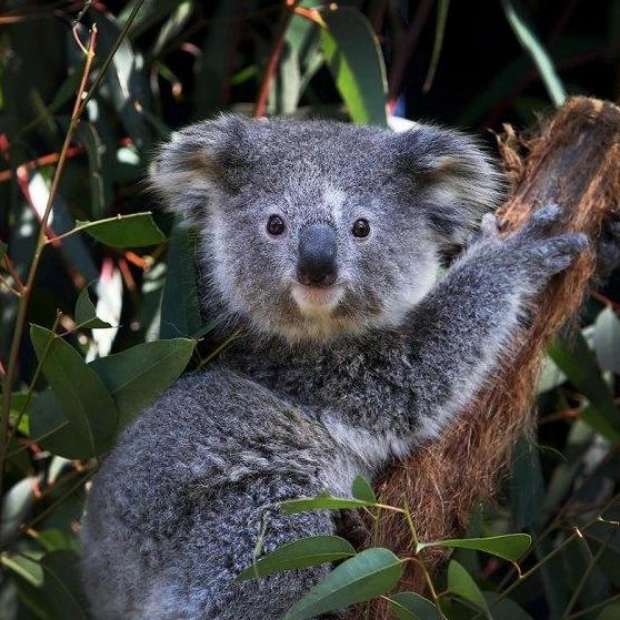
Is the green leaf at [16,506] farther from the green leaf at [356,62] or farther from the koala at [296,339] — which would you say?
the green leaf at [356,62]

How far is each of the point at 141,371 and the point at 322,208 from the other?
0.52m

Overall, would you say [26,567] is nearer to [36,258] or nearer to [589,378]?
[36,258]

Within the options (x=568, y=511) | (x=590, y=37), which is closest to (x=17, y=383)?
(x=568, y=511)

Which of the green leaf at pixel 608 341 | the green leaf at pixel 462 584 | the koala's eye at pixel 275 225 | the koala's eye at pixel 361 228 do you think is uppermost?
the koala's eye at pixel 275 225

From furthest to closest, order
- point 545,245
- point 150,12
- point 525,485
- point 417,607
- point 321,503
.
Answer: point 150,12, point 525,485, point 545,245, point 417,607, point 321,503

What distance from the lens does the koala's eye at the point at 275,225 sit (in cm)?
246

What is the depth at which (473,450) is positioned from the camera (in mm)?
2453

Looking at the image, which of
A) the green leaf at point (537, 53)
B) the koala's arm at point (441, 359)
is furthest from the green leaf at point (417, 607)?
the green leaf at point (537, 53)

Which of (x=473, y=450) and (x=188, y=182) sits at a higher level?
(x=188, y=182)

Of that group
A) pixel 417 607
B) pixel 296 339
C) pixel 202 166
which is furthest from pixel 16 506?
pixel 417 607

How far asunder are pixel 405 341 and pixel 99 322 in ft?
2.61

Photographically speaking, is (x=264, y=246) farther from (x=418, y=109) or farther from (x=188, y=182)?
(x=418, y=109)

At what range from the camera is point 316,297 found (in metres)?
2.36

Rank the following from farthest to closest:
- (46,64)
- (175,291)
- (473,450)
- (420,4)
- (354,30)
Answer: (420,4)
(46,64)
(354,30)
(175,291)
(473,450)
